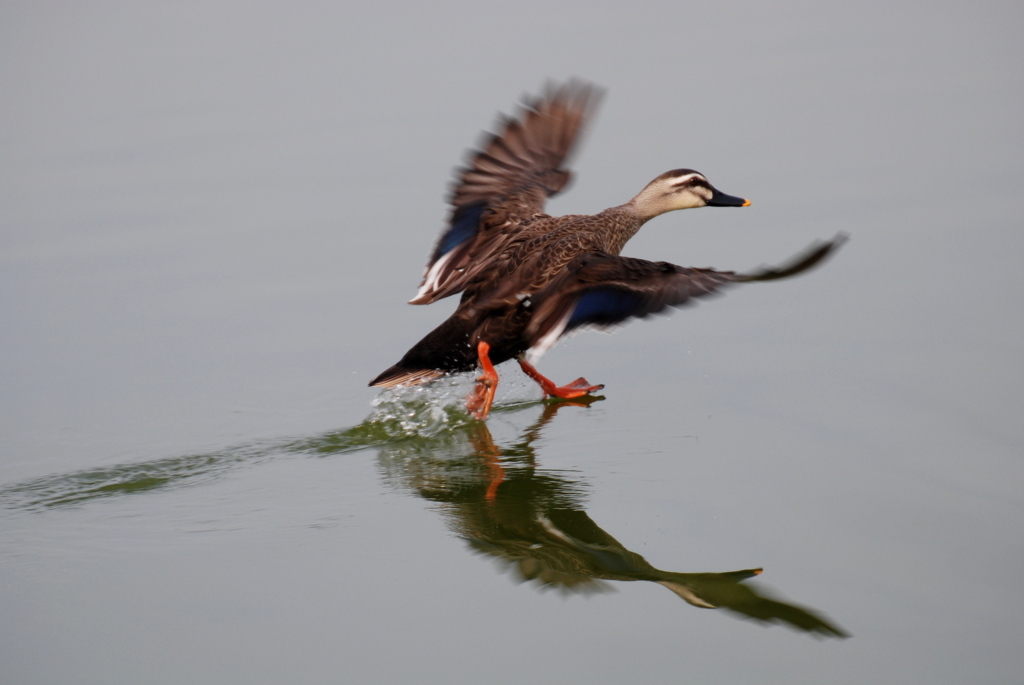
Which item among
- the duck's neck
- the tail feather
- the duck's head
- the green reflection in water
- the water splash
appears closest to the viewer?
the green reflection in water

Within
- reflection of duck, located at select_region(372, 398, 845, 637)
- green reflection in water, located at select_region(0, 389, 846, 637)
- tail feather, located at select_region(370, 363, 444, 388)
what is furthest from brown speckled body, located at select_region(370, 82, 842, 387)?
reflection of duck, located at select_region(372, 398, 845, 637)

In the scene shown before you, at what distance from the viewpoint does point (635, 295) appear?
4602 millimetres

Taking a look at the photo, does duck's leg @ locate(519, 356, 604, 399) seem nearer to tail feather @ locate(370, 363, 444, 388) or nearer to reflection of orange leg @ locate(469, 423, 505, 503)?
reflection of orange leg @ locate(469, 423, 505, 503)

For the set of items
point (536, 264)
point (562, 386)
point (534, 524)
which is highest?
point (536, 264)

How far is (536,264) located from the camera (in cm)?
542

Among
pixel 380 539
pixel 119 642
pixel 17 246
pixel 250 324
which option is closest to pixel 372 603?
pixel 380 539

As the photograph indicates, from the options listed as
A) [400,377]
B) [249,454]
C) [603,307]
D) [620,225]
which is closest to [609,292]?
[603,307]

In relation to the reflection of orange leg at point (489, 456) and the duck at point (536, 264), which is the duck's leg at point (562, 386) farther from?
the reflection of orange leg at point (489, 456)

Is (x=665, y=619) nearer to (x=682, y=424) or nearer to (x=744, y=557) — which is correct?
(x=744, y=557)

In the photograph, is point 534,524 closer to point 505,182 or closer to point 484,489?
point 484,489

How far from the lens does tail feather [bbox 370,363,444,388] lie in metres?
5.43

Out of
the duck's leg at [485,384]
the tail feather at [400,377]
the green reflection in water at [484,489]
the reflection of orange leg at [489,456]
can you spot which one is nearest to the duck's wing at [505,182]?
the duck's leg at [485,384]

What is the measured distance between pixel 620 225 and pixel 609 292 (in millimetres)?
1475

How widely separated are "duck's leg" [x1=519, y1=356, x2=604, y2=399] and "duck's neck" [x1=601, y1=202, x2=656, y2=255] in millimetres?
689
